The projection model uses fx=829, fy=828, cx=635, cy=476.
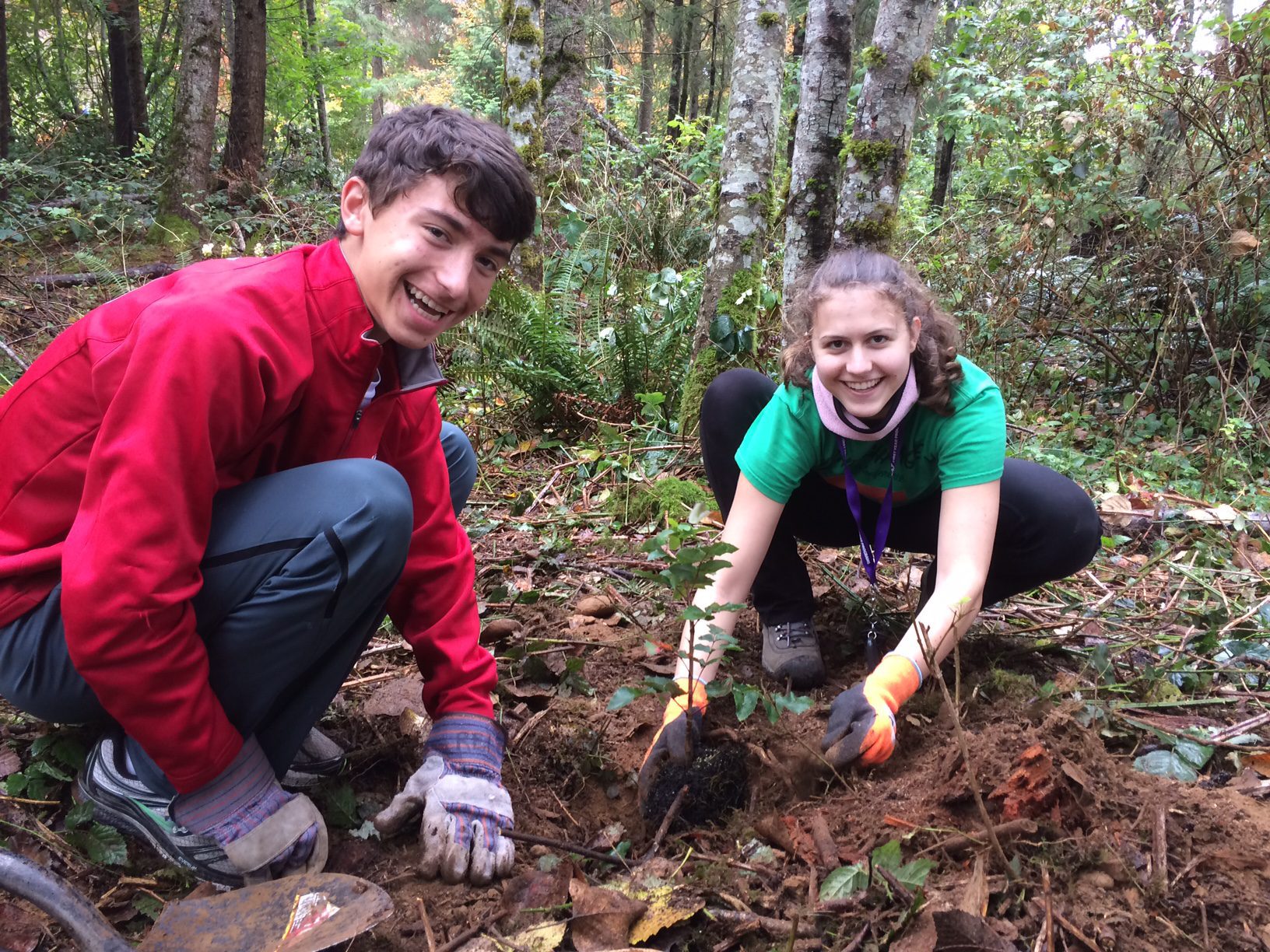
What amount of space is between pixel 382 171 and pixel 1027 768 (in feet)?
5.28

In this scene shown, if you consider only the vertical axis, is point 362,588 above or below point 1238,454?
above

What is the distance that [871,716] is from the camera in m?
1.64

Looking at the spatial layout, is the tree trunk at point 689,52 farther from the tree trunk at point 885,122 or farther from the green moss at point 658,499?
the green moss at point 658,499

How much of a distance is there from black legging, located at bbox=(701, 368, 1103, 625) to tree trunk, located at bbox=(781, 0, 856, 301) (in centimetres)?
162

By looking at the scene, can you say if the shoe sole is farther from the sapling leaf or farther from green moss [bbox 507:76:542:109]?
green moss [bbox 507:76:542:109]

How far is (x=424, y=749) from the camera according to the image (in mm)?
1769

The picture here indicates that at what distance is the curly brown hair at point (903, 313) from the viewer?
191 cm

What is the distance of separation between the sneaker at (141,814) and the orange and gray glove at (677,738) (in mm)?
790

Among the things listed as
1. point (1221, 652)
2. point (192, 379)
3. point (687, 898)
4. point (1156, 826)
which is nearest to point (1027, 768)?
point (1156, 826)

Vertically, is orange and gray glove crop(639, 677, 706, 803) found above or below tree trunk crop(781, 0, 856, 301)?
below

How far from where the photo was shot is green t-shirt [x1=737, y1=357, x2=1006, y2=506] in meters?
1.93

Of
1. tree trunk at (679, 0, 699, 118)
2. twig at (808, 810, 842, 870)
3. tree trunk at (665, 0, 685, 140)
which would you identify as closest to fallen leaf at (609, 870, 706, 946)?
twig at (808, 810, 842, 870)

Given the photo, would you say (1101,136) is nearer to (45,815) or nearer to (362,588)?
(362,588)

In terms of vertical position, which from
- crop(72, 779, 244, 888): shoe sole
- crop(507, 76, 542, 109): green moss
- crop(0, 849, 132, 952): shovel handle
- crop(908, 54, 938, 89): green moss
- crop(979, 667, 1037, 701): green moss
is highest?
crop(507, 76, 542, 109): green moss
